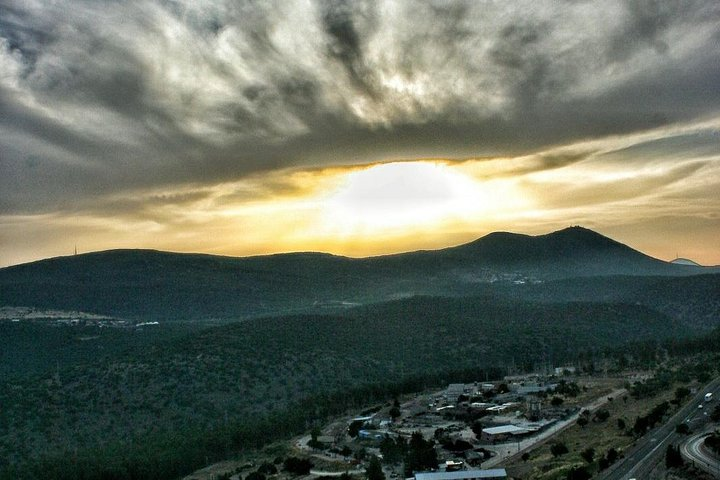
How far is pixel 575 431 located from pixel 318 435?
29.4 metres

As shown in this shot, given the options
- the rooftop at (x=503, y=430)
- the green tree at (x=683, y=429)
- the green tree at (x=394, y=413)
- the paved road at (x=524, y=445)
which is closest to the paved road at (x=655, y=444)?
the green tree at (x=683, y=429)

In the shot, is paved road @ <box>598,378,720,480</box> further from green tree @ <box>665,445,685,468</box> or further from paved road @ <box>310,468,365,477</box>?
paved road @ <box>310,468,365,477</box>

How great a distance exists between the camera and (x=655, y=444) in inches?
2148

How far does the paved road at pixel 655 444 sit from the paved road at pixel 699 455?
3.91 feet

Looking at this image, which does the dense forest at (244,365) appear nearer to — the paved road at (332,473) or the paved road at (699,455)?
the paved road at (332,473)

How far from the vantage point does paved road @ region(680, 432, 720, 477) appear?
4382cm

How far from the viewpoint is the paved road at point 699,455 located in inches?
1725

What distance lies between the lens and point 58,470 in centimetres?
7388

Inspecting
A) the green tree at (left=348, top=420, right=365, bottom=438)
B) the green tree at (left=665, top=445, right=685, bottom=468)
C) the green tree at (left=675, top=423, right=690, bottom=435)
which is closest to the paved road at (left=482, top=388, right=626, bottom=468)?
the green tree at (left=675, top=423, right=690, bottom=435)

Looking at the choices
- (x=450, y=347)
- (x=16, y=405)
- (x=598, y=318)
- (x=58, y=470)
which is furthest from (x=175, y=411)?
(x=598, y=318)

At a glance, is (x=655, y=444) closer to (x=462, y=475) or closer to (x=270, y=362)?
(x=462, y=475)

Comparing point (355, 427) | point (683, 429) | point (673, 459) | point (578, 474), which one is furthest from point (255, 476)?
point (683, 429)

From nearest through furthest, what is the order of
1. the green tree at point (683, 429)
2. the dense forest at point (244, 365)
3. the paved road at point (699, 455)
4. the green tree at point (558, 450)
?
1. the paved road at point (699, 455)
2. the green tree at point (683, 429)
3. the green tree at point (558, 450)
4. the dense forest at point (244, 365)

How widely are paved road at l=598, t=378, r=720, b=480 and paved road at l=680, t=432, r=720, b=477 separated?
3.91 ft
